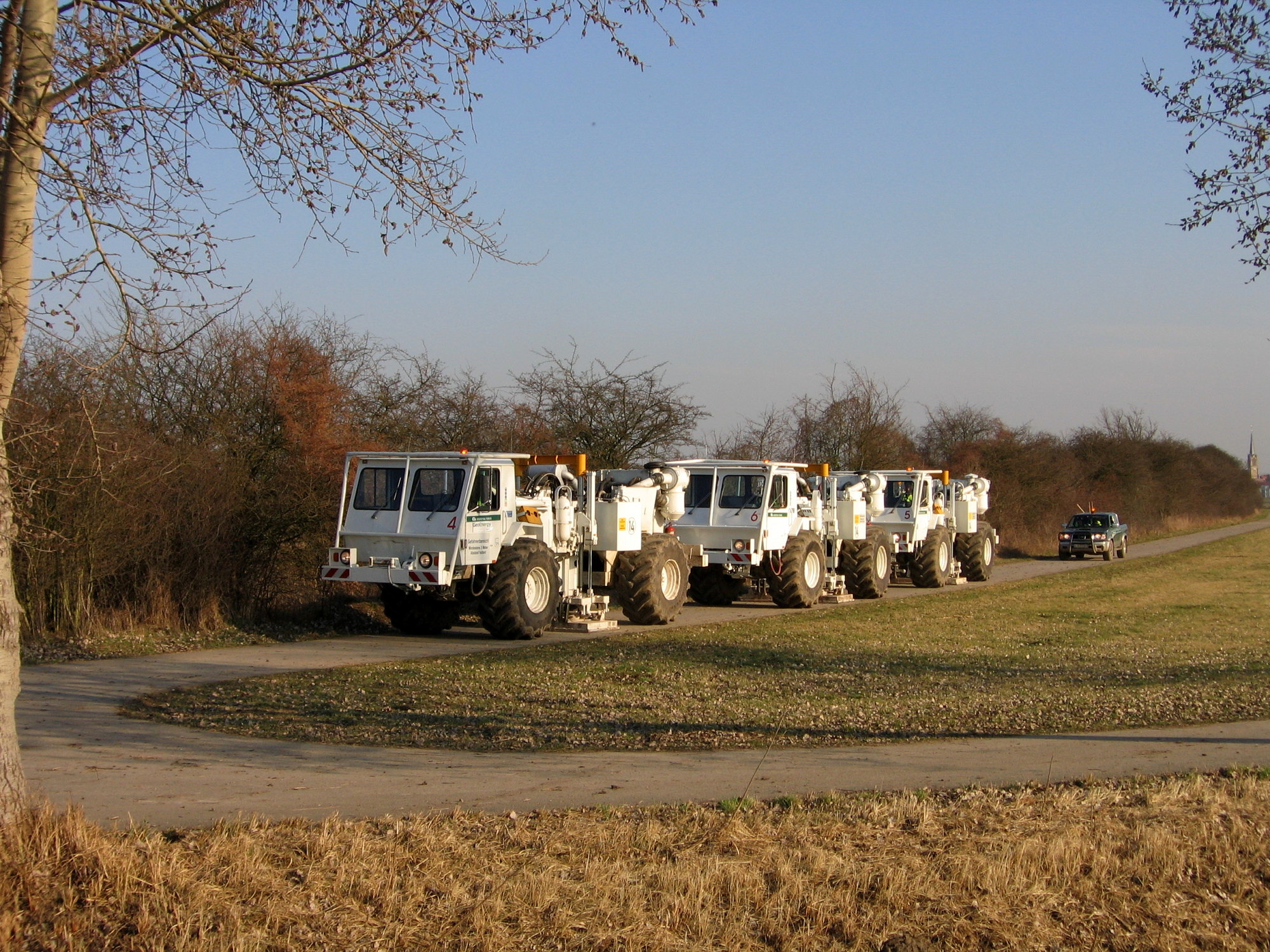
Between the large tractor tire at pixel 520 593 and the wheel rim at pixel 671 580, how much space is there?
254 cm

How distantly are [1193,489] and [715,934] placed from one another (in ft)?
279

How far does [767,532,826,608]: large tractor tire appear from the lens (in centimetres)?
2291

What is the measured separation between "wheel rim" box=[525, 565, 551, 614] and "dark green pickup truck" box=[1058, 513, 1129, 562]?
91.9 ft

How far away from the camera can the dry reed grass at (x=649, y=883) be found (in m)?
5.31

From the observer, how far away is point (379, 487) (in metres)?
17.4

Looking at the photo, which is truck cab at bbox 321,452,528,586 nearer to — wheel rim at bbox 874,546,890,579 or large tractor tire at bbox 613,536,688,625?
large tractor tire at bbox 613,536,688,625

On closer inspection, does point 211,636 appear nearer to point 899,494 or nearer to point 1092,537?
point 899,494

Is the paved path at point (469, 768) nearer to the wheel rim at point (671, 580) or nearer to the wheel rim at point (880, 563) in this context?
the wheel rim at point (671, 580)

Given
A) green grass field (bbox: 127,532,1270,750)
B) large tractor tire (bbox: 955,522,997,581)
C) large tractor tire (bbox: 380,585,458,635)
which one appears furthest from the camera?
large tractor tire (bbox: 955,522,997,581)

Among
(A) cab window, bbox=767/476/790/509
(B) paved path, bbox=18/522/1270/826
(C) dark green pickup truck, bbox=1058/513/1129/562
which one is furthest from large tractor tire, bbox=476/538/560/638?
(C) dark green pickup truck, bbox=1058/513/1129/562

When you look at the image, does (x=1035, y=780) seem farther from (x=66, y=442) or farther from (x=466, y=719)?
(x=66, y=442)

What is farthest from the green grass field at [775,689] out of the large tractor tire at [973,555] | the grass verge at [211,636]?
the large tractor tire at [973,555]

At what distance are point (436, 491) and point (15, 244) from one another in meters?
11.5

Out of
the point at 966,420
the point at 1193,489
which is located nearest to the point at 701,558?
the point at 966,420
